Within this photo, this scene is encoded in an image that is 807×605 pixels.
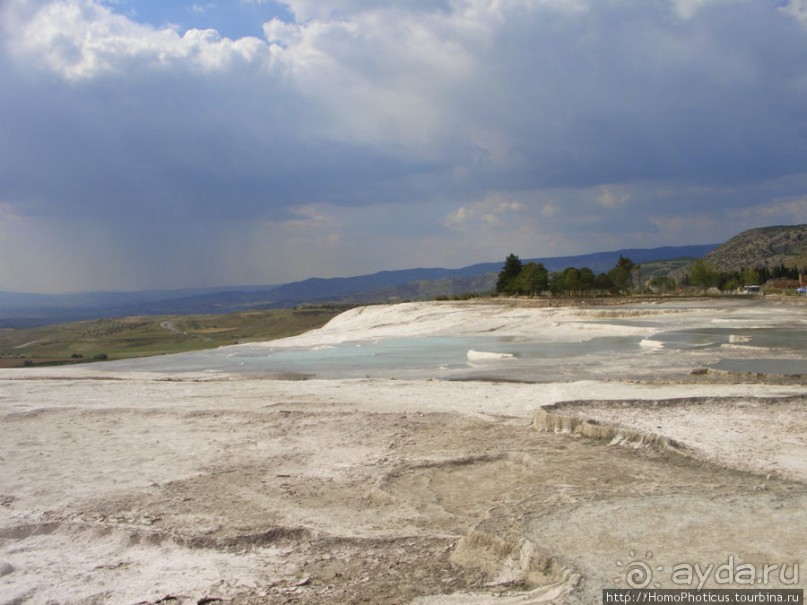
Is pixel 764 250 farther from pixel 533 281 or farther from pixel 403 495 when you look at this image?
pixel 403 495

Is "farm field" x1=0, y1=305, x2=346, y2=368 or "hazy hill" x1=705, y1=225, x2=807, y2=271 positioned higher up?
"hazy hill" x1=705, y1=225, x2=807, y2=271

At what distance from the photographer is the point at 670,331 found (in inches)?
1224

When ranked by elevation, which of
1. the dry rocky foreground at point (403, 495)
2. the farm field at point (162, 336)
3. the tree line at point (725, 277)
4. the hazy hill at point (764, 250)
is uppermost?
the hazy hill at point (764, 250)

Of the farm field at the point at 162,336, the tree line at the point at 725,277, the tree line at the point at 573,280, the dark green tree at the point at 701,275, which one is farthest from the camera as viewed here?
the tree line at the point at 725,277

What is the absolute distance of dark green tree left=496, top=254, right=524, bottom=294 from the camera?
236 ft

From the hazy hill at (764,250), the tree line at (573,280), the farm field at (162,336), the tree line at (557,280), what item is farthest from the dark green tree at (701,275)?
the hazy hill at (764,250)

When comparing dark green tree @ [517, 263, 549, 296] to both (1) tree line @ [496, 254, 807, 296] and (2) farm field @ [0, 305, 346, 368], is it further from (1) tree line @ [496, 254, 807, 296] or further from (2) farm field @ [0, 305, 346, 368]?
(2) farm field @ [0, 305, 346, 368]

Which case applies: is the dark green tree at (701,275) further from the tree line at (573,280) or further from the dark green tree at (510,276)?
the dark green tree at (510,276)

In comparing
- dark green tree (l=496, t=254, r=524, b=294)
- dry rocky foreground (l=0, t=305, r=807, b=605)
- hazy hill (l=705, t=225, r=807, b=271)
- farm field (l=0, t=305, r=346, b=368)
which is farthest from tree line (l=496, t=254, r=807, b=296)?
hazy hill (l=705, t=225, r=807, b=271)

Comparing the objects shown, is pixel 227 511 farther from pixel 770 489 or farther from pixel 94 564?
pixel 770 489

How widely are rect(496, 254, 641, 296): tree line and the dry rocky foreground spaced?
53.8 meters

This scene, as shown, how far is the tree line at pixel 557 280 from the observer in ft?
225

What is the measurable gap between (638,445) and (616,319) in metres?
30.5

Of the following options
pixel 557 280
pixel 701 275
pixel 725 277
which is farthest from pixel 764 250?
pixel 557 280
